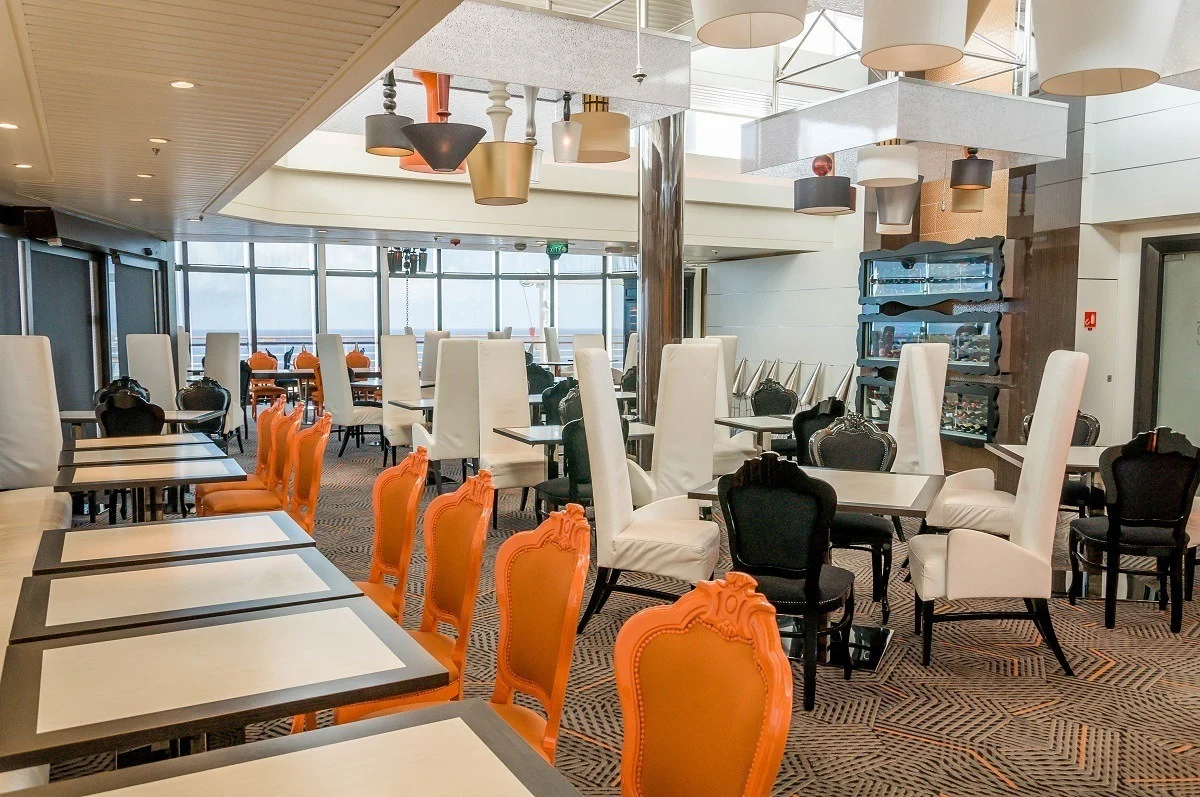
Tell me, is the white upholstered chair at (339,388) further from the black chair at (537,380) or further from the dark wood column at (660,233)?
the dark wood column at (660,233)

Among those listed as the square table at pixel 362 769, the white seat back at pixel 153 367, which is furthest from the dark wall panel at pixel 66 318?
the square table at pixel 362 769

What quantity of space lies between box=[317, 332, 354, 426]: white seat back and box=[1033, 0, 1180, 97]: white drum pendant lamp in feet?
26.8

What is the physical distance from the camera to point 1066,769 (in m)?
3.30

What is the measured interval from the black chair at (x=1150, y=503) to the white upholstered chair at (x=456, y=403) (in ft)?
16.1

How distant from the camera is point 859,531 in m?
5.09

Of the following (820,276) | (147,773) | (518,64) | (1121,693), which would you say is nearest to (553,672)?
(147,773)

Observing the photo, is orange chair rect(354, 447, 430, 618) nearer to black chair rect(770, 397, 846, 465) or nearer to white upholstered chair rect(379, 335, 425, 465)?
black chair rect(770, 397, 846, 465)

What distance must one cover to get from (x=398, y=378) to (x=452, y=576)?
7289 millimetres

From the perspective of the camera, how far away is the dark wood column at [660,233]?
771 centimetres

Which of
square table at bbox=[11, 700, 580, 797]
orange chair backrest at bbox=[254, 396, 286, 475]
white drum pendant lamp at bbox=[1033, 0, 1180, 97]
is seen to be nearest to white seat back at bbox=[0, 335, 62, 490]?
orange chair backrest at bbox=[254, 396, 286, 475]

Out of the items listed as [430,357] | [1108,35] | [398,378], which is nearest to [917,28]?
[1108,35]

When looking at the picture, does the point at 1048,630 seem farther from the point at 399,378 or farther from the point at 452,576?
the point at 399,378

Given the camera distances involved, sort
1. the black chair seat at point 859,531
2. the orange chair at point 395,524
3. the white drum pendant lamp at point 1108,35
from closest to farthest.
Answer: the orange chair at point 395,524, the white drum pendant lamp at point 1108,35, the black chair seat at point 859,531

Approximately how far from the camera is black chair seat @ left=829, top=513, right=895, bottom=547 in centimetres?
504
